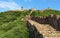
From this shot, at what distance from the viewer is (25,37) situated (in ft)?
87.0

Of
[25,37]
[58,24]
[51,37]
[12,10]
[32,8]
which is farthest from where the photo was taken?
[12,10]

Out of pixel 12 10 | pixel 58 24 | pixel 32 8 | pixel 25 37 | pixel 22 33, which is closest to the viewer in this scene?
pixel 58 24

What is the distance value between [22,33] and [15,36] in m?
1.35

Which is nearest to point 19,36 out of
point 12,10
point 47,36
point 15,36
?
point 15,36

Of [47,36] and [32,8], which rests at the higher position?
[47,36]

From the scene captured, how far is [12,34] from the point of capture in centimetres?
2770

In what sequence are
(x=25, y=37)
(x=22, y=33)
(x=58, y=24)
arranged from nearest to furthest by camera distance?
(x=58, y=24)
(x=25, y=37)
(x=22, y=33)

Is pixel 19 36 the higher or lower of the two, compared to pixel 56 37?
lower

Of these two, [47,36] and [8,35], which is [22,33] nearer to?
[8,35]

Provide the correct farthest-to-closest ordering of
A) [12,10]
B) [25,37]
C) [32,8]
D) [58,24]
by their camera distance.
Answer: [12,10] < [32,8] < [25,37] < [58,24]

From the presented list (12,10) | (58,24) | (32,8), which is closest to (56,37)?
(58,24)

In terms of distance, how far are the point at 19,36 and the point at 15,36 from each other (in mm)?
466

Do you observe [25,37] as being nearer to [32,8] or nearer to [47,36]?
[47,36]

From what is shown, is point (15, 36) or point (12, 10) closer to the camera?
point (15, 36)
